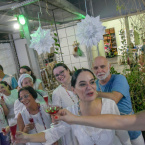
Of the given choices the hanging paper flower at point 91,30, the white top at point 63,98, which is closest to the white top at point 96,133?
the white top at point 63,98

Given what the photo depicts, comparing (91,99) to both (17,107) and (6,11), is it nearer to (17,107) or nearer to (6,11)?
(17,107)

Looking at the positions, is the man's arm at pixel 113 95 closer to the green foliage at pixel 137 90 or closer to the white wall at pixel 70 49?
the green foliage at pixel 137 90

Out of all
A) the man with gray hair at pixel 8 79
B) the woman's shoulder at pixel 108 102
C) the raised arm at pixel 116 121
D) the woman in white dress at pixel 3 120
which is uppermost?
the man with gray hair at pixel 8 79

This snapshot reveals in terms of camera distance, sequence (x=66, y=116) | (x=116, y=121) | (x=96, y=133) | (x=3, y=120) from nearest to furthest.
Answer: (x=116, y=121) → (x=66, y=116) → (x=96, y=133) → (x=3, y=120)

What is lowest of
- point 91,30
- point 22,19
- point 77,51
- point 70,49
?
point 77,51

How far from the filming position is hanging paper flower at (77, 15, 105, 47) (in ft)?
5.50

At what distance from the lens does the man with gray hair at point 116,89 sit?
58.8 inches

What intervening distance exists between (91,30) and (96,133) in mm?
1107

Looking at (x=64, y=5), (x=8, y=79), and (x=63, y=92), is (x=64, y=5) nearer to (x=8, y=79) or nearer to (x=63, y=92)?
→ (x=8, y=79)

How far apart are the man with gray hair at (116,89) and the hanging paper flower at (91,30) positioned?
0.25 metres

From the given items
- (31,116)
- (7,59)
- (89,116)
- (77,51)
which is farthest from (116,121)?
(7,59)

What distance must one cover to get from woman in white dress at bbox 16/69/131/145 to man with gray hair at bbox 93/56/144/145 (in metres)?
0.15

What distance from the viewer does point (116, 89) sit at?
59.7 inches

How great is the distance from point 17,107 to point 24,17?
69.1 inches
